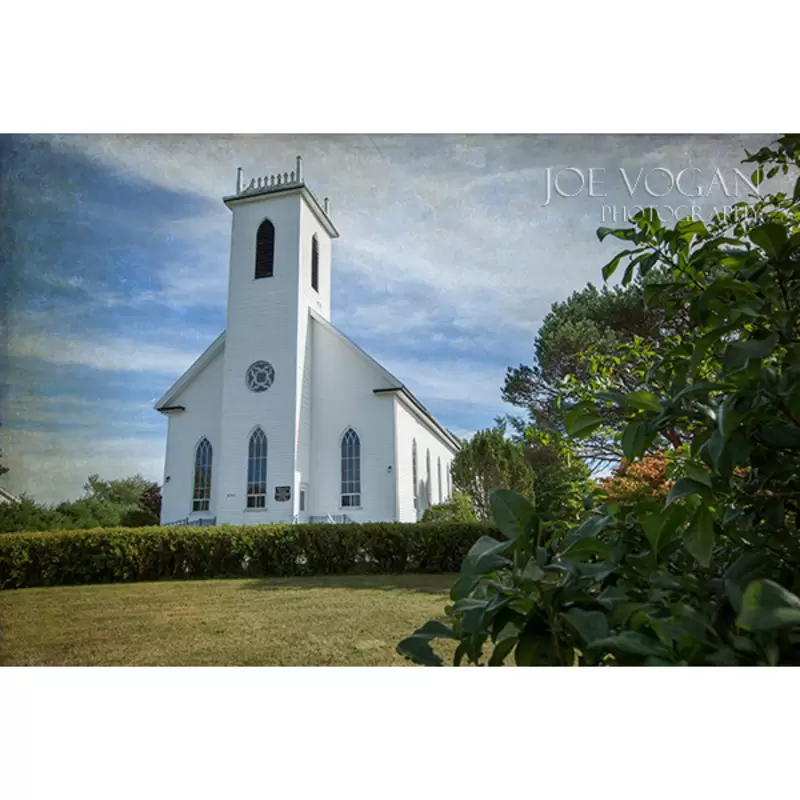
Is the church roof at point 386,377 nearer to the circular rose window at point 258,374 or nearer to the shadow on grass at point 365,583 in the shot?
the circular rose window at point 258,374

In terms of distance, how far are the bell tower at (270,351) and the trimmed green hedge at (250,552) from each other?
12.3 inches

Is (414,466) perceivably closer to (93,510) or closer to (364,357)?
(364,357)

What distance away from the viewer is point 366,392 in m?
7.48

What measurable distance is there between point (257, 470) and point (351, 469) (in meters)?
1.02

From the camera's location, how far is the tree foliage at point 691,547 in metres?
0.49

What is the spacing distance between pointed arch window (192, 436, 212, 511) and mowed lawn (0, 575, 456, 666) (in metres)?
1.56

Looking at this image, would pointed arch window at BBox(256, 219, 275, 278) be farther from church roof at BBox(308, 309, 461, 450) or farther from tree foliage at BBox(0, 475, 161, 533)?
tree foliage at BBox(0, 475, 161, 533)

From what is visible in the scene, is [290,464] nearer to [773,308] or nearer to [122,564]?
[122,564]

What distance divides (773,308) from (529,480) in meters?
6.41

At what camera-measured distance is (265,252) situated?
7328 mm

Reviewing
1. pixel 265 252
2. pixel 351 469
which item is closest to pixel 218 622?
pixel 351 469

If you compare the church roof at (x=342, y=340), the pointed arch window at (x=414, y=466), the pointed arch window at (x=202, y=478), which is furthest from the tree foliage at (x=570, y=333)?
the pointed arch window at (x=202, y=478)

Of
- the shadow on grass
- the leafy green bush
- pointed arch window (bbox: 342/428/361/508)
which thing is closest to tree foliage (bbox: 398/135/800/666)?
the shadow on grass
